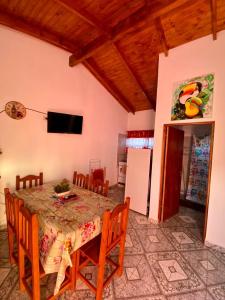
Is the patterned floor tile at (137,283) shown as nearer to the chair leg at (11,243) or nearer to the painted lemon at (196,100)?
the chair leg at (11,243)

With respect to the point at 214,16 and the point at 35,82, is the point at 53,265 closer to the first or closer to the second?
the point at 35,82

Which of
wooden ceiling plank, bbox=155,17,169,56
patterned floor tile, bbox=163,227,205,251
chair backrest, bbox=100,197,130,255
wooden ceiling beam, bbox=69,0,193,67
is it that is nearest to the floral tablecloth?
chair backrest, bbox=100,197,130,255

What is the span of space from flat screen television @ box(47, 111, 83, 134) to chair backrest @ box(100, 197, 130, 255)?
2337 millimetres

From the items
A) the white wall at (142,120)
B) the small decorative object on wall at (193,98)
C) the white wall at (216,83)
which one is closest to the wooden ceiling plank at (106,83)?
the white wall at (142,120)

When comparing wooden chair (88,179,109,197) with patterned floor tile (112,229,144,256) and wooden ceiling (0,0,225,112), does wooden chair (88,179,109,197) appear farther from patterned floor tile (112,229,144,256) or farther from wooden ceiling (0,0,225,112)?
wooden ceiling (0,0,225,112)

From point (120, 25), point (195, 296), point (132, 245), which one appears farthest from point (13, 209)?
point (120, 25)

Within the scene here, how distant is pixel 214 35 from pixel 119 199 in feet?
12.1

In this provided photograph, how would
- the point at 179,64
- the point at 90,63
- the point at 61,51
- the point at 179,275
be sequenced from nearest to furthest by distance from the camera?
the point at 179,275
the point at 179,64
the point at 61,51
the point at 90,63

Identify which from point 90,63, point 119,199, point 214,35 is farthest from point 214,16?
point 119,199

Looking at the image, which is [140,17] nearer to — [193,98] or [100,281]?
[193,98]

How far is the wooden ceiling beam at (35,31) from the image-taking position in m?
2.46

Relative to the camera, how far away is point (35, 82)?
2.96 meters

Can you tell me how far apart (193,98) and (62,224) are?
2569 millimetres

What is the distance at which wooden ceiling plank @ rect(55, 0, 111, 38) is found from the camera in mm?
2225
